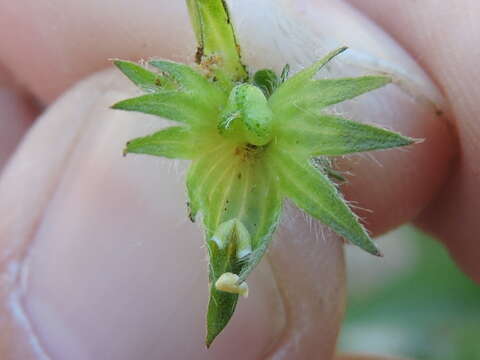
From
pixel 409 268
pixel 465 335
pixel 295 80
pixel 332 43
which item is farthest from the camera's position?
pixel 409 268

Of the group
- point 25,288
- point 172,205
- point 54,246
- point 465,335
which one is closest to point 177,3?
point 172,205

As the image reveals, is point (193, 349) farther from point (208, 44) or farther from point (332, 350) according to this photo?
point (208, 44)

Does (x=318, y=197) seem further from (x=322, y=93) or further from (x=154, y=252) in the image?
(x=154, y=252)

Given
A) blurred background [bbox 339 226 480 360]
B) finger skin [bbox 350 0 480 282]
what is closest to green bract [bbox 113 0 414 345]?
finger skin [bbox 350 0 480 282]

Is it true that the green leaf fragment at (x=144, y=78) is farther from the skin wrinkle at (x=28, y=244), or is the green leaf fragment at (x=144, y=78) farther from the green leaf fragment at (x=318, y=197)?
the skin wrinkle at (x=28, y=244)

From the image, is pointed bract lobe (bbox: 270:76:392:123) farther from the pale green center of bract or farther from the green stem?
the green stem

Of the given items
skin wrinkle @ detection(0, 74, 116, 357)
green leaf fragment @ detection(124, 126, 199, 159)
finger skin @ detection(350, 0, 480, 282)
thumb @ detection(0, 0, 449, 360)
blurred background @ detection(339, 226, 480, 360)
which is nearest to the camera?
green leaf fragment @ detection(124, 126, 199, 159)

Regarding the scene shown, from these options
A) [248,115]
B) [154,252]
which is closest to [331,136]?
[248,115]
